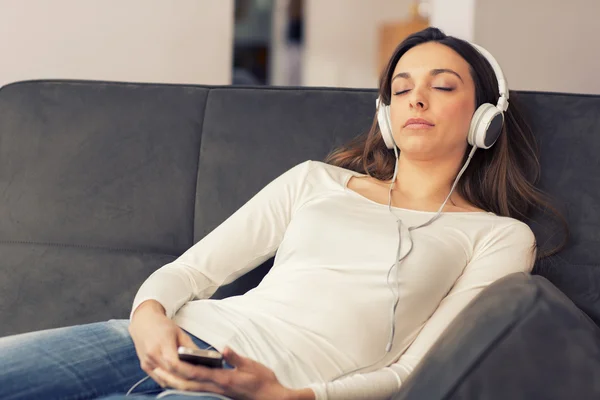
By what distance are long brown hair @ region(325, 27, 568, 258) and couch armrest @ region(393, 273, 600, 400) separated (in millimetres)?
683

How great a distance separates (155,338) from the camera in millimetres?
1340

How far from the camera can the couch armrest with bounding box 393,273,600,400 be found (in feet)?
3.23

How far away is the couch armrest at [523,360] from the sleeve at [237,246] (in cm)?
65

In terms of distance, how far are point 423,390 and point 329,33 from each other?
15.5 feet

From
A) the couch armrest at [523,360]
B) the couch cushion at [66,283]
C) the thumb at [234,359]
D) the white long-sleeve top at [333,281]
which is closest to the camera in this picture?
the couch armrest at [523,360]

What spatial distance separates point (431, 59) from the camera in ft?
5.55

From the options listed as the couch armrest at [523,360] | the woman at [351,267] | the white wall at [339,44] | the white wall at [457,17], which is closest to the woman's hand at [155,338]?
the woman at [351,267]

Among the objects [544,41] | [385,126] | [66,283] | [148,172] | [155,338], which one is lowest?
[66,283]

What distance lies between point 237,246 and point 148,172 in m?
0.38

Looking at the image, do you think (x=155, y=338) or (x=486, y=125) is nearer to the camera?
(x=155, y=338)

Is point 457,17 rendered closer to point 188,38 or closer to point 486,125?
point 486,125

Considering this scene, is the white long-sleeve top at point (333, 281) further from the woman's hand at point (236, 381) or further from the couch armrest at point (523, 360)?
the couch armrest at point (523, 360)

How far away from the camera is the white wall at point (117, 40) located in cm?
257

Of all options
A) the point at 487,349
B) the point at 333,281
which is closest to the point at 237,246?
the point at 333,281
